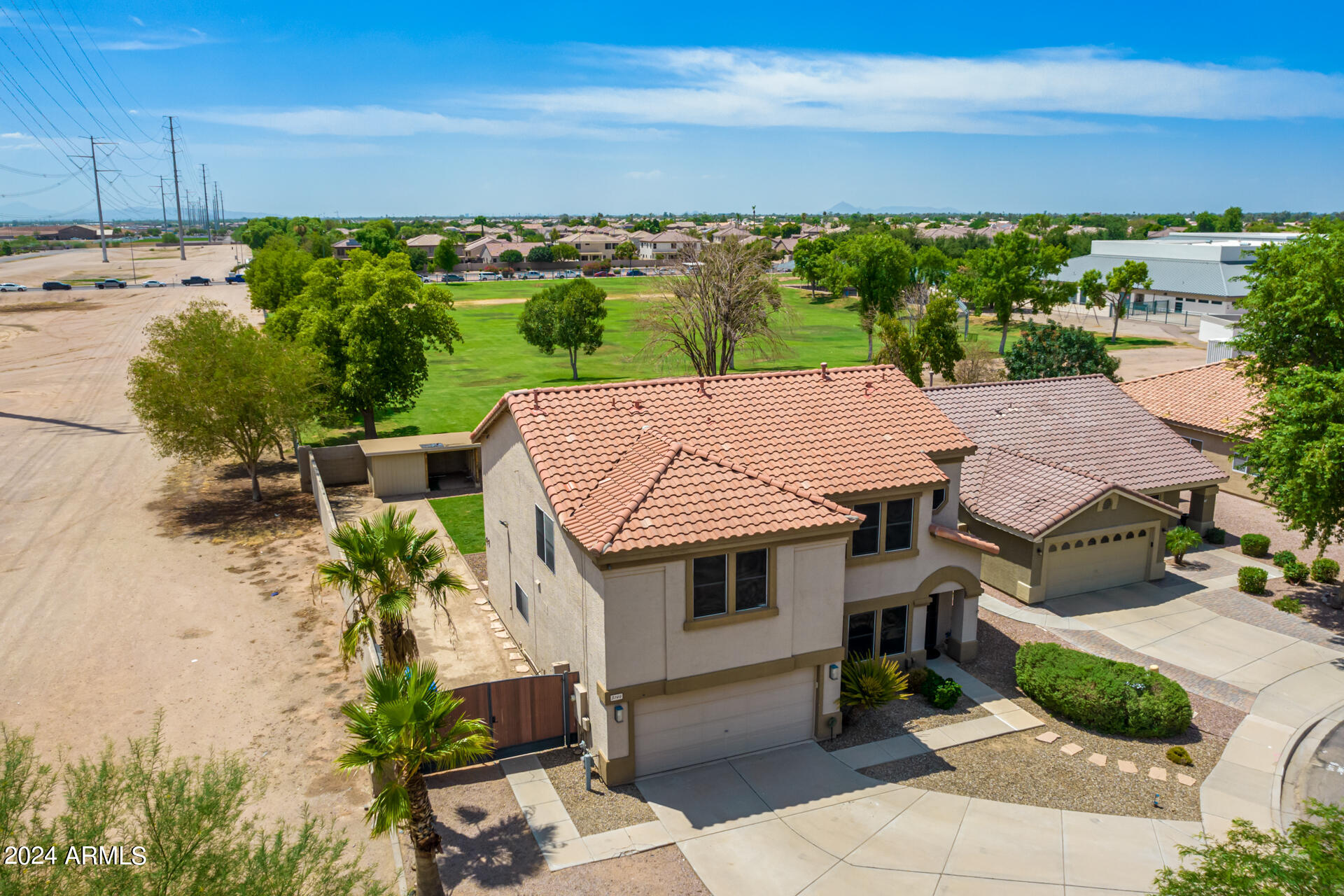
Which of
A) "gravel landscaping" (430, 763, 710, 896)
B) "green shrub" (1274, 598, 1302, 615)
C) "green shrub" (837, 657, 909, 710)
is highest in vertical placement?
"green shrub" (837, 657, 909, 710)

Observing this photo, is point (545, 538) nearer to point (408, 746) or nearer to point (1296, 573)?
point (408, 746)

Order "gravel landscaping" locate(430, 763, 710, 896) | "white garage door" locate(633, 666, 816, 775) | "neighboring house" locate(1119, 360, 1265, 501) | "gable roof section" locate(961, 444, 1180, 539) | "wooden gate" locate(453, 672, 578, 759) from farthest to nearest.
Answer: "neighboring house" locate(1119, 360, 1265, 501), "gable roof section" locate(961, 444, 1180, 539), "wooden gate" locate(453, 672, 578, 759), "white garage door" locate(633, 666, 816, 775), "gravel landscaping" locate(430, 763, 710, 896)

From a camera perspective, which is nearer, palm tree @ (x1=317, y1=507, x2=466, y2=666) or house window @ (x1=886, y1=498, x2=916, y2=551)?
palm tree @ (x1=317, y1=507, x2=466, y2=666)

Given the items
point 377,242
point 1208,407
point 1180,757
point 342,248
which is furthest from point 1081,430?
point 342,248

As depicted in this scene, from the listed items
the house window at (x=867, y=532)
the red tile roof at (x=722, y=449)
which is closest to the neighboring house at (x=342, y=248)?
the red tile roof at (x=722, y=449)

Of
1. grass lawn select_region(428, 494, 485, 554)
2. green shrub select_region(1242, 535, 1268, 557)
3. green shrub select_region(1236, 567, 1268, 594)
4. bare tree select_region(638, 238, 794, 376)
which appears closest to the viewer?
green shrub select_region(1236, 567, 1268, 594)

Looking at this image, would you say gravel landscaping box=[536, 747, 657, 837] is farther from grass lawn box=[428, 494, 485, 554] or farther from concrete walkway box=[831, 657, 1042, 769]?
grass lawn box=[428, 494, 485, 554]

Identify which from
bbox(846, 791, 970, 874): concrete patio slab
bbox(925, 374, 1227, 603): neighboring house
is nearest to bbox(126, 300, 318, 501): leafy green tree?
bbox(925, 374, 1227, 603): neighboring house
